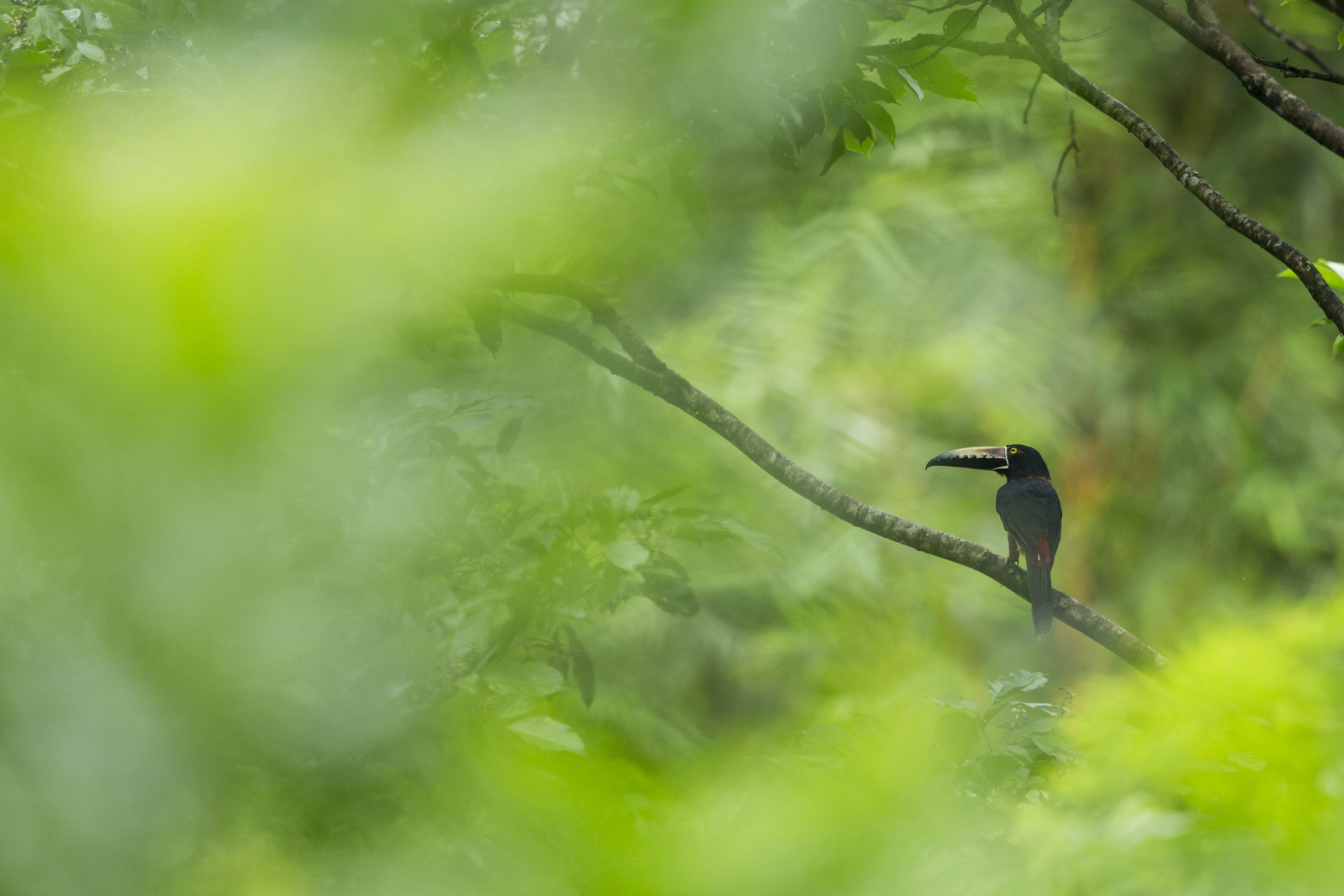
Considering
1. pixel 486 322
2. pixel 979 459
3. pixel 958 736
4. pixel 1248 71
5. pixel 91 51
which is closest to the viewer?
pixel 1248 71

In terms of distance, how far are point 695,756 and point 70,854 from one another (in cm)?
79

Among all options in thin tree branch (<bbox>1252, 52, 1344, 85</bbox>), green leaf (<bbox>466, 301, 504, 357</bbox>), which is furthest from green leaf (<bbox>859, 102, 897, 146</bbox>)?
green leaf (<bbox>466, 301, 504, 357</bbox>)

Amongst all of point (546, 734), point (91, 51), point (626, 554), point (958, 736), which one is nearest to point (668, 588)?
point (626, 554)

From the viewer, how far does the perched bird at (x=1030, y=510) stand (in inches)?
35.9

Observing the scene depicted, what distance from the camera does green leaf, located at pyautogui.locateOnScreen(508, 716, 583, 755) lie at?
64 centimetres

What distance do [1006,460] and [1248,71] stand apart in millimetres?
694

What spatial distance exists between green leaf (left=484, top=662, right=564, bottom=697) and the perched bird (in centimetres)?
49

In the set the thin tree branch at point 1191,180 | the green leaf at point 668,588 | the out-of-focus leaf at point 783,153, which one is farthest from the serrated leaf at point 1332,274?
the green leaf at point 668,588

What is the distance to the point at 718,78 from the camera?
67 cm

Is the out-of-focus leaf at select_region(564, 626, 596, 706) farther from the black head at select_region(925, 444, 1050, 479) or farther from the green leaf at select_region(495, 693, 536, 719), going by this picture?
the black head at select_region(925, 444, 1050, 479)

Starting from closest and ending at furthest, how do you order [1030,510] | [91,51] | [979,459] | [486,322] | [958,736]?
[91,51]
[486,322]
[958,736]
[1030,510]
[979,459]

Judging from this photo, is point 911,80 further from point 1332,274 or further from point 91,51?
point 91,51

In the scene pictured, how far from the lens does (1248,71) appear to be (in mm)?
542

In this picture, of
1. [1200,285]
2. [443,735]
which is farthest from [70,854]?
[1200,285]
